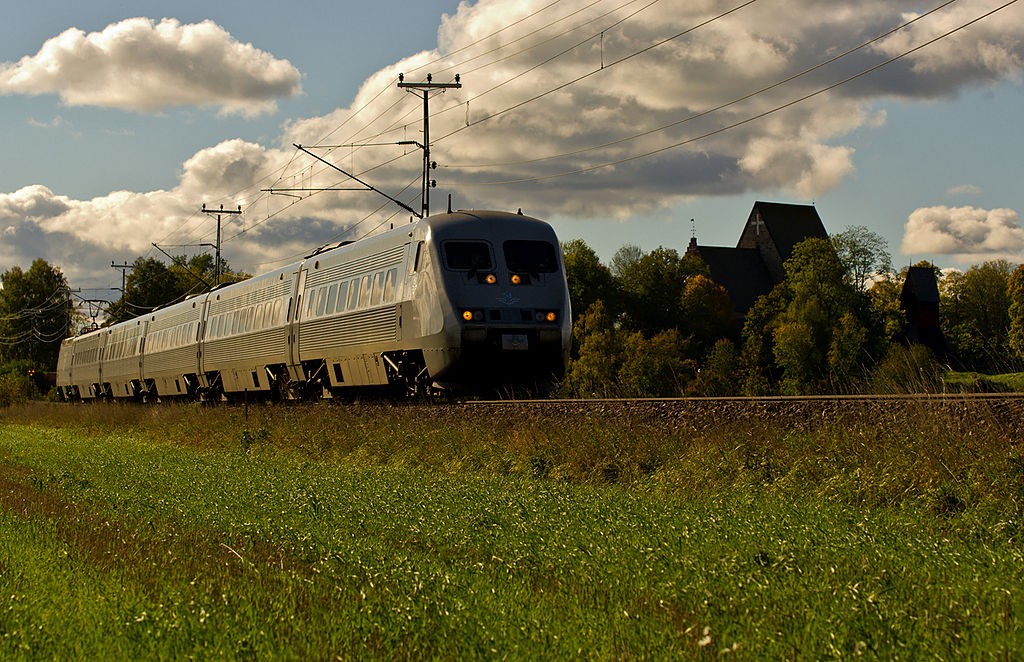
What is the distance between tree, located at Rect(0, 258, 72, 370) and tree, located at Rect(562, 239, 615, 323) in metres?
49.6

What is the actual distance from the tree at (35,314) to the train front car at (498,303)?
98.9 m

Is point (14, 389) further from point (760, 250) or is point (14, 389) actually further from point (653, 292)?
point (760, 250)

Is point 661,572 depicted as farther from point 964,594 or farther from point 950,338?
point 950,338

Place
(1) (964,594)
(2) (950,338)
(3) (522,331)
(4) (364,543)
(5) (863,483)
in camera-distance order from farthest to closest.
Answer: (2) (950,338), (3) (522,331), (5) (863,483), (4) (364,543), (1) (964,594)

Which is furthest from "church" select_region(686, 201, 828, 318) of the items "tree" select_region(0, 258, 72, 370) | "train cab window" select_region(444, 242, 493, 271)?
"train cab window" select_region(444, 242, 493, 271)

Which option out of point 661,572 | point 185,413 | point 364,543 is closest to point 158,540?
point 364,543

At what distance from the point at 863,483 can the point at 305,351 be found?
Answer: 704 inches

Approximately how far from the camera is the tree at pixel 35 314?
11362 centimetres

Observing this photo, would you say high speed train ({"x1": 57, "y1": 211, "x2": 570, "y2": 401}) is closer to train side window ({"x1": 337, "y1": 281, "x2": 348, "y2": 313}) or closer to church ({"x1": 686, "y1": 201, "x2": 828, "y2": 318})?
train side window ({"x1": 337, "y1": 281, "x2": 348, "y2": 313})

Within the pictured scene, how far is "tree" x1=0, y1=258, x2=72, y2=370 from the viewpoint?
4473 inches

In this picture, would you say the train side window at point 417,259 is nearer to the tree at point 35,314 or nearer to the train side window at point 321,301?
the train side window at point 321,301

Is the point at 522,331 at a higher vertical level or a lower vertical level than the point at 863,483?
higher

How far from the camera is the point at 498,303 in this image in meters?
20.9

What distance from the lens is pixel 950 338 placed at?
136125 mm
